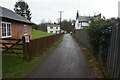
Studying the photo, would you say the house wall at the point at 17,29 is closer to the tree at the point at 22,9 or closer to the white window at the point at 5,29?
the white window at the point at 5,29

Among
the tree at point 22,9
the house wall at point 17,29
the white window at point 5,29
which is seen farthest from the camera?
the tree at point 22,9

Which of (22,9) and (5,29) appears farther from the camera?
(22,9)

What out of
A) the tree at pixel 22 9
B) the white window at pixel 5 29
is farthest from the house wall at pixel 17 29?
the tree at pixel 22 9

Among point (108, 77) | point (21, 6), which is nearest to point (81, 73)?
point (108, 77)

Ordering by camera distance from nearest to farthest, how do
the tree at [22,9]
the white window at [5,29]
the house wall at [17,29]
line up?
1. the white window at [5,29]
2. the house wall at [17,29]
3. the tree at [22,9]

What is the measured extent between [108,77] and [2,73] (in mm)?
4363

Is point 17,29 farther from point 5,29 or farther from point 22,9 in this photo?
point 22,9

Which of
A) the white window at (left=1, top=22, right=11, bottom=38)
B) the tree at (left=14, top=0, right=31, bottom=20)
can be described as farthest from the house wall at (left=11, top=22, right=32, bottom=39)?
the tree at (left=14, top=0, right=31, bottom=20)

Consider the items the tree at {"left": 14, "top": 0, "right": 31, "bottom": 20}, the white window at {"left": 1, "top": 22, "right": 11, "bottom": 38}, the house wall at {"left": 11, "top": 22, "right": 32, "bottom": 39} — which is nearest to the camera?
the white window at {"left": 1, "top": 22, "right": 11, "bottom": 38}

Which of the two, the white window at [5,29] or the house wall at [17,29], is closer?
the white window at [5,29]

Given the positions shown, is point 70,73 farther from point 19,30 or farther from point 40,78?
point 19,30

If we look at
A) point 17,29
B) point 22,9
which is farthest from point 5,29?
point 22,9

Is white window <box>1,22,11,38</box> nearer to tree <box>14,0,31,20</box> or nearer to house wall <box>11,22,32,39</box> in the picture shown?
house wall <box>11,22,32,39</box>

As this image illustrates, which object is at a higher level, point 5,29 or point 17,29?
point 17,29
